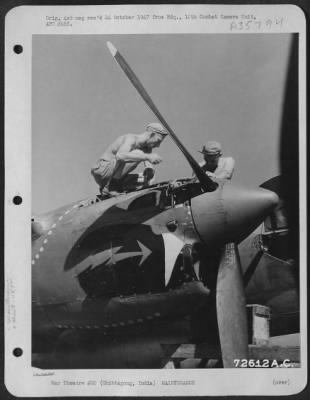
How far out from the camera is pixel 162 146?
1.64 metres

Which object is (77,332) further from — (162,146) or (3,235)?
(162,146)

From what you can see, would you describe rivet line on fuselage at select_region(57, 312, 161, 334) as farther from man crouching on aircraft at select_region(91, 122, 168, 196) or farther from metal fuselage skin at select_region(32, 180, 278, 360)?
man crouching on aircraft at select_region(91, 122, 168, 196)

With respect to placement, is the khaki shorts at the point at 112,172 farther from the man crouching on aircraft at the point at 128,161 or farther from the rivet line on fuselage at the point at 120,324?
the rivet line on fuselage at the point at 120,324

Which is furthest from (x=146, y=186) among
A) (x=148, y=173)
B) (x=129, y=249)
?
(x=129, y=249)

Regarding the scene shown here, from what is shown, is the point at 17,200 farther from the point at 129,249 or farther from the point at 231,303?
the point at 231,303

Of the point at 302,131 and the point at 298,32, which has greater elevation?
the point at 298,32

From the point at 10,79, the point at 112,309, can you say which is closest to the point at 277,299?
the point at 112,309

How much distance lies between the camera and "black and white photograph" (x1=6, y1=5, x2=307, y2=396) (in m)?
1.62

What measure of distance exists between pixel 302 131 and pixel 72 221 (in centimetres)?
66

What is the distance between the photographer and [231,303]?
160cm

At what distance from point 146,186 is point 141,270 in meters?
0.22

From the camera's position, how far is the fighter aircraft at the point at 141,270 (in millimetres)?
1598

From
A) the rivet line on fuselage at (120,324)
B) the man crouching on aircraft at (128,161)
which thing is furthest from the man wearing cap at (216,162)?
the rivet line on fuselage at (120,324)

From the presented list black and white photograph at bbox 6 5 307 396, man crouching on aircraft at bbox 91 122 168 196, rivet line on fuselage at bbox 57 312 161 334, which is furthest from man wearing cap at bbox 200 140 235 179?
rivet line on fuselage at bbox 57 312 161 334
